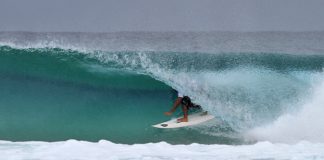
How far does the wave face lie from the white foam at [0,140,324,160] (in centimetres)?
39

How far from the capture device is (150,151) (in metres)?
10.5

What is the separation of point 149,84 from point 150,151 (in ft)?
5.87

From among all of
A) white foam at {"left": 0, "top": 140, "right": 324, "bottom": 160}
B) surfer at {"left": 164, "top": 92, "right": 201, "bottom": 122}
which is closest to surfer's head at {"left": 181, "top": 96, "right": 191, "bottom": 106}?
surfer at {"left": 164, "top": 92, "right": 201, "bottom": 122}

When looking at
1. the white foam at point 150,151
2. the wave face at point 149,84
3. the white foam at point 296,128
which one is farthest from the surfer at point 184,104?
the white foam at point 296,128

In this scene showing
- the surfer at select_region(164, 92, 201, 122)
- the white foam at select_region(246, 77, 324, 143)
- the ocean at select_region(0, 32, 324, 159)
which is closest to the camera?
the ocean at select_region(0, 32, 324, 159)

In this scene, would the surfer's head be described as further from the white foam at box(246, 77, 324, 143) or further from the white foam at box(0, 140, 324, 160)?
the white foam at box(246, 77, 324, 143)

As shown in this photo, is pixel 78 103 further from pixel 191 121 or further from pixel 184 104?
pixel 191 121

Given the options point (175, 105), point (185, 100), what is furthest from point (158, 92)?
point (185, 100)

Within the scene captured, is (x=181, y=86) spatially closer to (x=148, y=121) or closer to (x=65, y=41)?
(x=148, y=121)

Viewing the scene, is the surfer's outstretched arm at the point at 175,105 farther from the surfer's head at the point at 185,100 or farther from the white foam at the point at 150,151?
the white foam at the point at 150,151

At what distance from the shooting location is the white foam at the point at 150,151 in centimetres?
1013

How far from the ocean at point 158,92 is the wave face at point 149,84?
0.06ft

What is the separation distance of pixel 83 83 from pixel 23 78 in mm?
1124

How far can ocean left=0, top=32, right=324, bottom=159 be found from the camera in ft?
35.6
